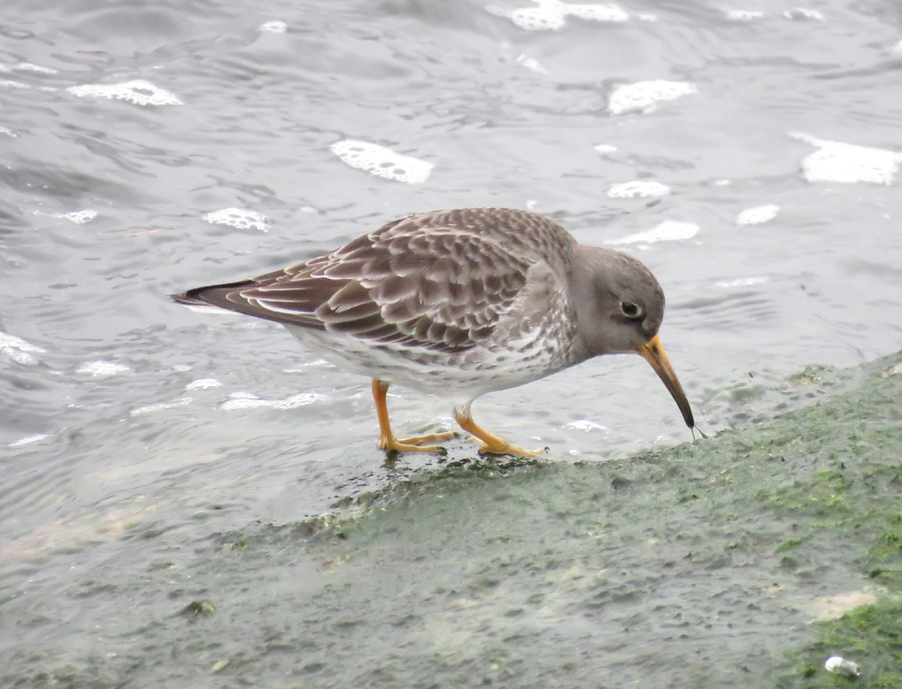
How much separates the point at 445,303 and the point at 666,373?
151cm

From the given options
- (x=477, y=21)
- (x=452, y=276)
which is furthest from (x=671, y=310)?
(x=477, y=21)

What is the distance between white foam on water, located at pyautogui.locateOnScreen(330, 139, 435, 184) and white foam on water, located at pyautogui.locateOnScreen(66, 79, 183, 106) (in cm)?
199

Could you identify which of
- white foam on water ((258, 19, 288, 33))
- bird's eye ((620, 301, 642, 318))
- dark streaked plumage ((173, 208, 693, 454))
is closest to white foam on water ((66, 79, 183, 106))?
white foam on water ((258, 19, 288, 33))

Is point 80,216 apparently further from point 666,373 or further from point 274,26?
point 666,373

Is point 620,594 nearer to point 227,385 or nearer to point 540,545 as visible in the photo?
point 540,545

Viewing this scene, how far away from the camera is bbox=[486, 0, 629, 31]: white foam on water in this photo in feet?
42.8

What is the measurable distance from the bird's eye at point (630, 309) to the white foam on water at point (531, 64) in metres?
6.57

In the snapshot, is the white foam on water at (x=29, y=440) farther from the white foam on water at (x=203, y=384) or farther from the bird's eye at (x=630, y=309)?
the bird's eye at (x=630, y=309)

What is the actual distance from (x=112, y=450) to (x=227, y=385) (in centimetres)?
106

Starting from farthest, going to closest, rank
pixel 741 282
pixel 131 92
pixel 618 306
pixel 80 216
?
pixel 131 92
pixel 80 216
pixel 741 282
pixel 618 306

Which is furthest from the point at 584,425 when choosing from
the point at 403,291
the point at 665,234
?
the point at 665,234

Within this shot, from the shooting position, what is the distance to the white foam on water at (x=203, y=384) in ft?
24.2

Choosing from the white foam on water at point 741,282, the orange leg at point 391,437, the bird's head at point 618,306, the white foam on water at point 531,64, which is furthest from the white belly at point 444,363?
the white foam on water at point 531,64

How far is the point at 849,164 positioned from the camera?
10.3m
